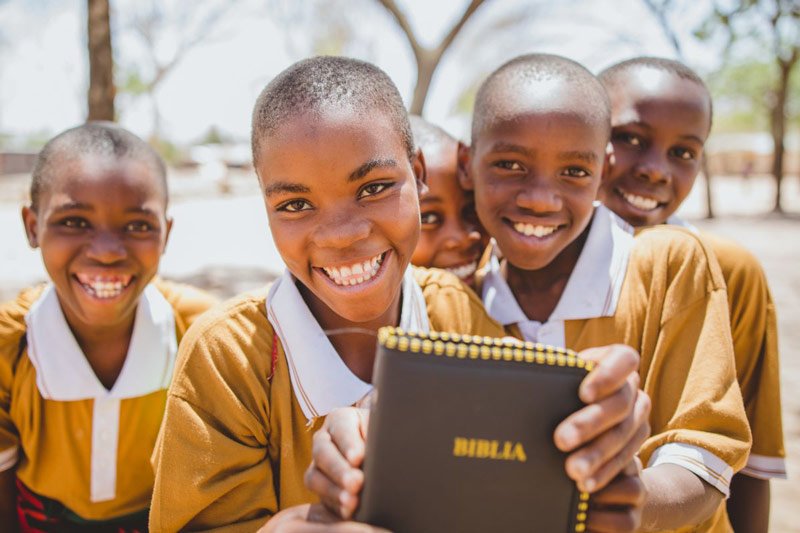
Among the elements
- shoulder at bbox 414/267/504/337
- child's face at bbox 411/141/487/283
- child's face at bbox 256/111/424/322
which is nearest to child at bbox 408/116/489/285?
child's face at bbox 411/141/487/283

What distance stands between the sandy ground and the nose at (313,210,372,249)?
2.23 meters

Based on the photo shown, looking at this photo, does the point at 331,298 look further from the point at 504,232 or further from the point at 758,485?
the point at 758,485

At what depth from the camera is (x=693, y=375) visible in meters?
1.34

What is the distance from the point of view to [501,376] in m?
0.88

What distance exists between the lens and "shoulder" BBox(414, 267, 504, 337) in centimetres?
Result: 150

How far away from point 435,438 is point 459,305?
668 mm

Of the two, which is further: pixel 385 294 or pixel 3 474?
pixel 3 474

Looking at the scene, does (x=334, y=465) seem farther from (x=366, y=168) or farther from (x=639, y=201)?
(x=639, y=201)

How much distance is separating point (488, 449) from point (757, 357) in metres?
1.16

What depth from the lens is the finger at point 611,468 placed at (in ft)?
2.97

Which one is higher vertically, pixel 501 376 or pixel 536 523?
pixel 501 376

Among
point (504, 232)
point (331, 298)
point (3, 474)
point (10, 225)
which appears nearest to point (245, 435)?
point (331, 298)

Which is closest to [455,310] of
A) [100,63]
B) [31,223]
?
[31,223]

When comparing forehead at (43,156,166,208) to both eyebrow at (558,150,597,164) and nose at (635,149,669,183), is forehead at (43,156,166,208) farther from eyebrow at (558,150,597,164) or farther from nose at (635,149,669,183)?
nose at (635,149,669,183)
